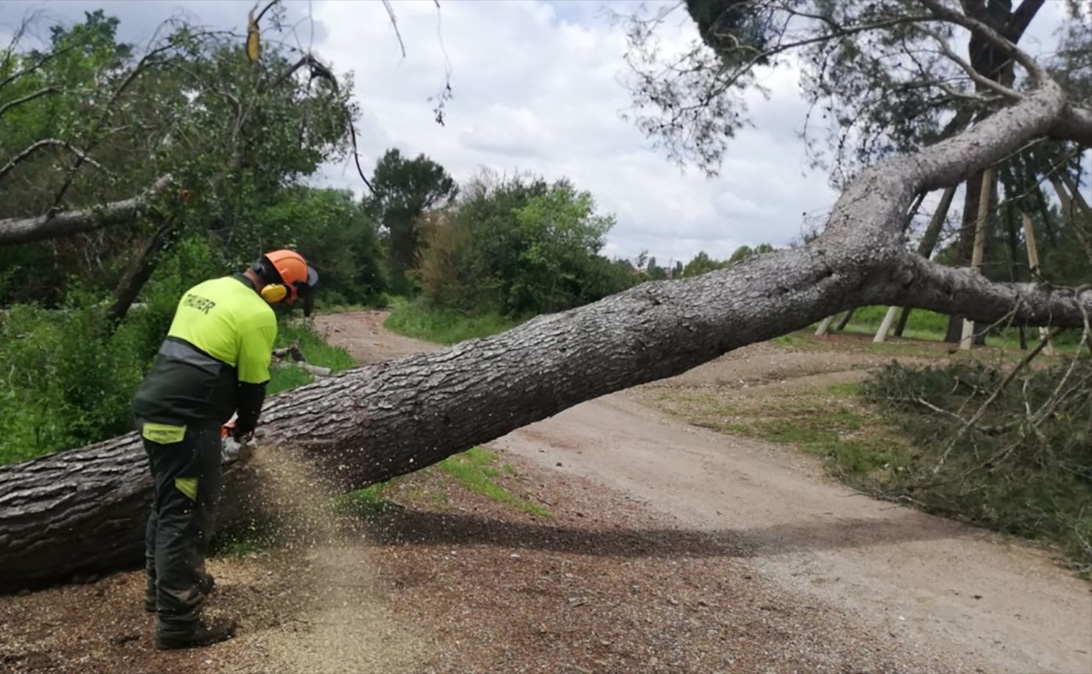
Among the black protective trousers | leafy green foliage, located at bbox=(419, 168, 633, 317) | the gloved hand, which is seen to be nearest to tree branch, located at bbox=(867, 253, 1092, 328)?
the gloved hand

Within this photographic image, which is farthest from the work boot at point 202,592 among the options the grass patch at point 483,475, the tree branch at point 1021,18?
the tree branch at point 1021,18

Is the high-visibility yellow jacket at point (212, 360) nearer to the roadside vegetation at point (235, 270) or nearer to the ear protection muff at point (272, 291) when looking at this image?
the ear protection muff at point (272, 291)

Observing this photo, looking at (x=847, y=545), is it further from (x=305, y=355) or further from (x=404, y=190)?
(x=404, y=190)

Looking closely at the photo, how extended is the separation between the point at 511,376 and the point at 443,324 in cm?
1833

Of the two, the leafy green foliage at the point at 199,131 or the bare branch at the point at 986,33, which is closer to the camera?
the leafy green foliage at the point at 199,131

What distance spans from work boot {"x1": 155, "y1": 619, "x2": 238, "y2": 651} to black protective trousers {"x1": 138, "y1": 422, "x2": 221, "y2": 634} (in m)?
0.01

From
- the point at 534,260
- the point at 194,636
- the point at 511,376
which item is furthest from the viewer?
the point at 534,260

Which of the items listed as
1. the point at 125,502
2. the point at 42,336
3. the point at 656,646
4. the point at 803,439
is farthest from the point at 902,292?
the point at 42,336

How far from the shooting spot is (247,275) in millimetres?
4074

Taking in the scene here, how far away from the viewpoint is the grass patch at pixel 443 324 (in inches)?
863

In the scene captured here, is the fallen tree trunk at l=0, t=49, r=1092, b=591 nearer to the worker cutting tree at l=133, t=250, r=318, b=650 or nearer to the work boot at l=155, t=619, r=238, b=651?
the worker cutting tree at l=133, t=250, r=318, b=650

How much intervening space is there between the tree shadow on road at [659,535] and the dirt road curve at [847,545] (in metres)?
0.03

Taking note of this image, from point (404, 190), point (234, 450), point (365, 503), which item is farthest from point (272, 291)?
point (404, 190)

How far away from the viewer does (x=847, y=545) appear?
682 cm
